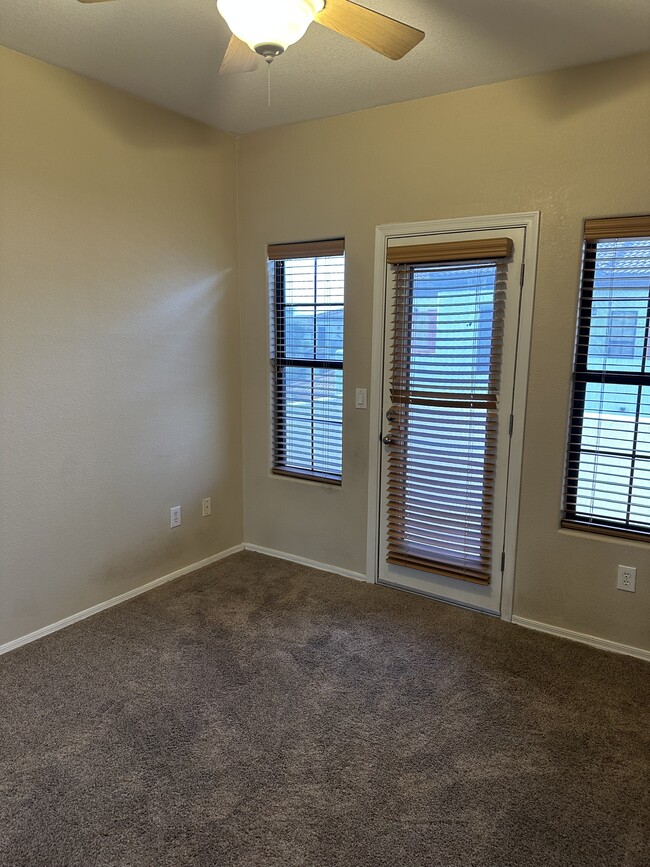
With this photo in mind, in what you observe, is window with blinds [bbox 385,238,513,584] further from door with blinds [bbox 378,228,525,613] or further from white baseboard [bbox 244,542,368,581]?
white baseboard [bbox 244,542,368,581]

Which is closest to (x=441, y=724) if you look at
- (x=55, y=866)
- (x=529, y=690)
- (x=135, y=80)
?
(x=529, y=690)

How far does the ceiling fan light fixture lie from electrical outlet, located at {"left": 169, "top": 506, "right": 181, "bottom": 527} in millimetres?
2505

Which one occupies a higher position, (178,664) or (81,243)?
(81,243)

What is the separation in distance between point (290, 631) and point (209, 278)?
2103 millimetres

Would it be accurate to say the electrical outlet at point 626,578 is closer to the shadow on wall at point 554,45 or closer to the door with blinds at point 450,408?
the door with blinds at point 450,408

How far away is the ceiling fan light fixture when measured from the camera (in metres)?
1.55

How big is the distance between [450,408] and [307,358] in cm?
97

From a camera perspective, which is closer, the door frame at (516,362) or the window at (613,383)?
the window at (613,383)

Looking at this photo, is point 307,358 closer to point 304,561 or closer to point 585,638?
point 304,561

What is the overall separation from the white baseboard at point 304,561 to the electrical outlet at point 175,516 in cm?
65

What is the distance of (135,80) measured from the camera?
279 cm

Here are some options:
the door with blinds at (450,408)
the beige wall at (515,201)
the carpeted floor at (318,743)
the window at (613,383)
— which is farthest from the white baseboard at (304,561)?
the window at (613,383)

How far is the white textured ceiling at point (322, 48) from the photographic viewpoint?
7.01ft

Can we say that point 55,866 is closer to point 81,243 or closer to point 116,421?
point 116,421
